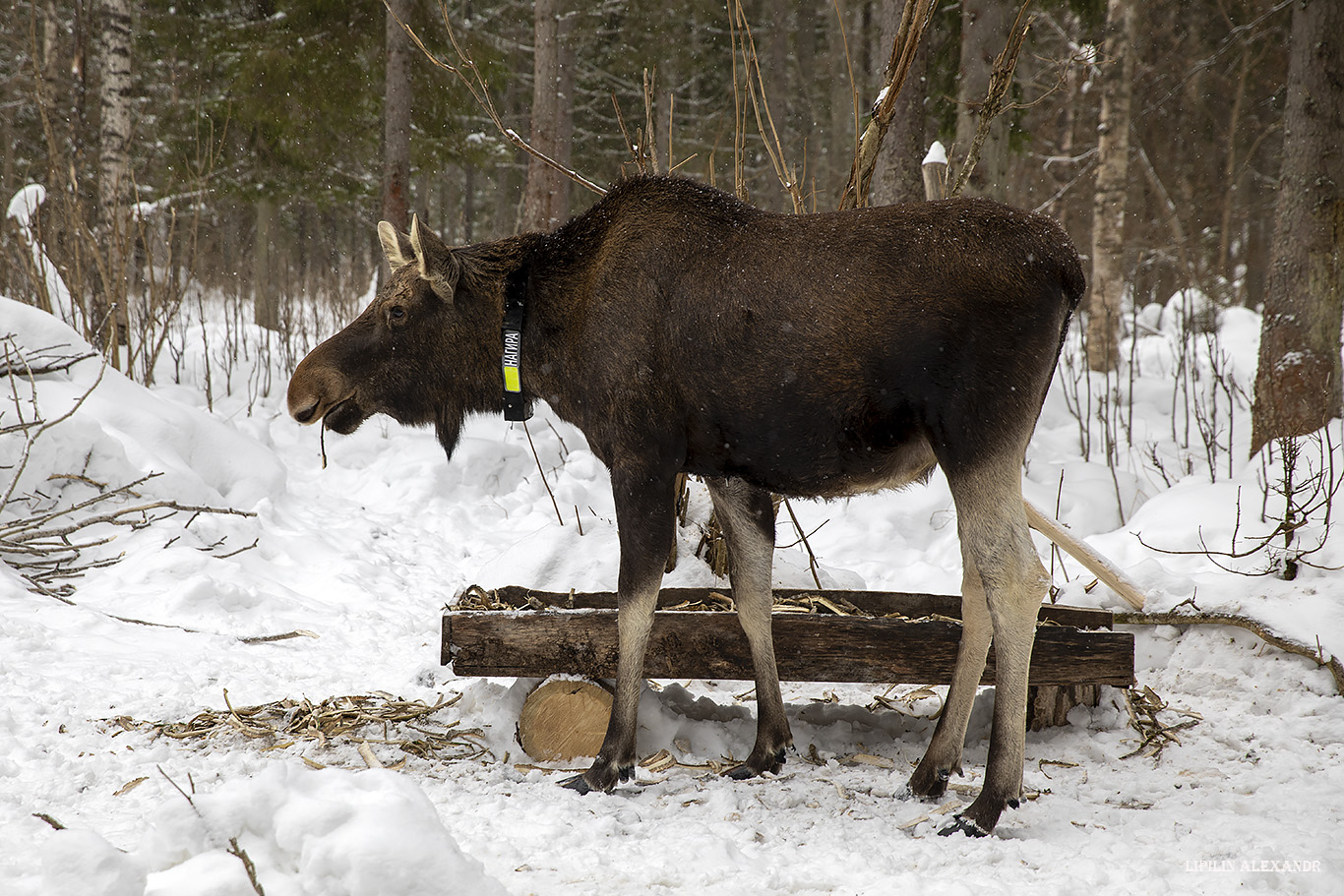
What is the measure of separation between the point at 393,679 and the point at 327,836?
261 cm

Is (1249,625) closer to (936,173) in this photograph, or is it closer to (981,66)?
(936,173)

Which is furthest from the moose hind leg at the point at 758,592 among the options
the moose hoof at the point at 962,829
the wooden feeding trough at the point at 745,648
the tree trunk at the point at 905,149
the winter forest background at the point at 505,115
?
the tree trunk at the point at 905,149

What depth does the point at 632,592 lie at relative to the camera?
312 cm

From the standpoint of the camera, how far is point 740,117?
4.67 metres

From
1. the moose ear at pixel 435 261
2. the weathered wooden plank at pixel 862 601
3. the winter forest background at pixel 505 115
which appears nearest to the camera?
the moose ear at pixel 435 261

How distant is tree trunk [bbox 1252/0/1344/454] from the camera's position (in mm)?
6867

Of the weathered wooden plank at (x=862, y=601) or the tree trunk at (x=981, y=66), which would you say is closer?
the weathered wooden plank at (x=862, y=601)

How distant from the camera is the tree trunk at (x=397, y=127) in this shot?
36.8 ft

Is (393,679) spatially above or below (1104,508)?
below

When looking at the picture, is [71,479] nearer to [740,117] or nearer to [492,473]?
[492,473]

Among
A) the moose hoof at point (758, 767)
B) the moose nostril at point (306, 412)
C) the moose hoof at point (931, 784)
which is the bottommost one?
the moose hoof at point (758, 767)

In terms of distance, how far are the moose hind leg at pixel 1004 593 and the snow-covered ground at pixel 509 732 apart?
14 centimetres

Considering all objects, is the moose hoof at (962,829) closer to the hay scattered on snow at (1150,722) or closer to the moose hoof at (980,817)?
the moose hoof at (980,817)

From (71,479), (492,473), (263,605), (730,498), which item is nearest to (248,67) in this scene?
(492,473)
